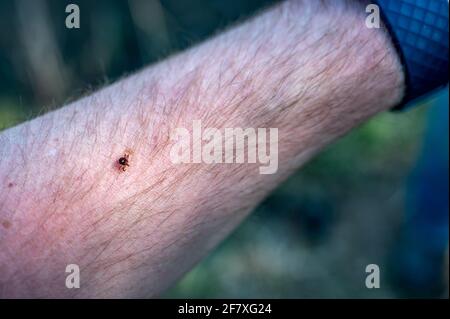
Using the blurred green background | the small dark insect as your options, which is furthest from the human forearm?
the blurred green background

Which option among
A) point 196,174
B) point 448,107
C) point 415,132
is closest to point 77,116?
point 196,174

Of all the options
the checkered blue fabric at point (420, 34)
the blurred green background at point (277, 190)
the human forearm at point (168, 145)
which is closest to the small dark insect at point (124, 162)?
the human forearm at point (168, 145)

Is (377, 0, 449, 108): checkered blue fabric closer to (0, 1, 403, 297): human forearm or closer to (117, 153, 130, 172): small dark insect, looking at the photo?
(0, 1, 403, 297): human forearm

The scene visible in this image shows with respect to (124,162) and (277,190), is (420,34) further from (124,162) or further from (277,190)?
(277,190)

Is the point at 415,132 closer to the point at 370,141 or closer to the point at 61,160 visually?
the point at 370,141

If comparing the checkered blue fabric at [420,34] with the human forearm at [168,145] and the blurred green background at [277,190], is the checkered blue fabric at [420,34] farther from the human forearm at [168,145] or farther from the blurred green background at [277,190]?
the blurred green background at [277,190]
